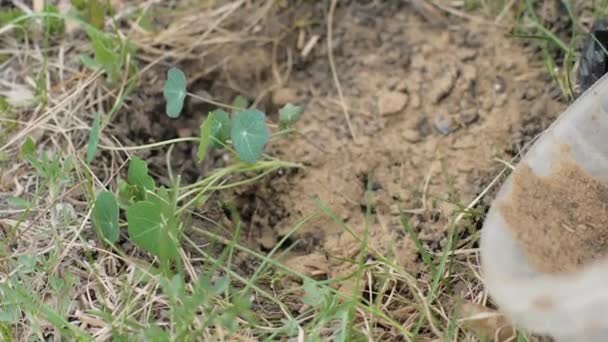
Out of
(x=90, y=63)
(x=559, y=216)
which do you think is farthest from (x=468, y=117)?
(x=90, y=63)

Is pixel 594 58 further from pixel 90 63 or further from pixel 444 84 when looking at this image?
pixel 90 63

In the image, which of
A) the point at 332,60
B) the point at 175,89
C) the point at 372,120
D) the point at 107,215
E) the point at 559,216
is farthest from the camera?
the point at 332,60

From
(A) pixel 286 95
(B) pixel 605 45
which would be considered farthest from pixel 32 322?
(B) pixel 605 45

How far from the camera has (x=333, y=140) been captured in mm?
2133

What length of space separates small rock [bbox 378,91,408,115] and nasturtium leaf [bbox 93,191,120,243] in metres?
0.81

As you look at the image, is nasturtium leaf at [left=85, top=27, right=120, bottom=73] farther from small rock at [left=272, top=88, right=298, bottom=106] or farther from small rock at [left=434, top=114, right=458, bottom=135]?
small rock at [left=434, top=114, right=458, bottom=135]

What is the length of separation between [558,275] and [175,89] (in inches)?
37.9

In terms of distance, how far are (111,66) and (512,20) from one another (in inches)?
42.7

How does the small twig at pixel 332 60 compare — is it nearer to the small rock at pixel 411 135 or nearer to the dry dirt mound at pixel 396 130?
the dry dirt mound at pixel 396 130

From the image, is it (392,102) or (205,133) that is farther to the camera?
(392,102)

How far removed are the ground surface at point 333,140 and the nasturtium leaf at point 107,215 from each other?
2.2 inches

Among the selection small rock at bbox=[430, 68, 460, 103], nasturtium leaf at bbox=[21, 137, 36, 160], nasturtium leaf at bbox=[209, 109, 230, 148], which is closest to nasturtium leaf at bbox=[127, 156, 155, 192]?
nasturtium leaf at bbox=[209, 109, 230, 148]

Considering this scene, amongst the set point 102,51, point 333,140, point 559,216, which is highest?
point 102,51

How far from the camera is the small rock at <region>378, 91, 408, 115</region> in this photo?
7.07 feet
